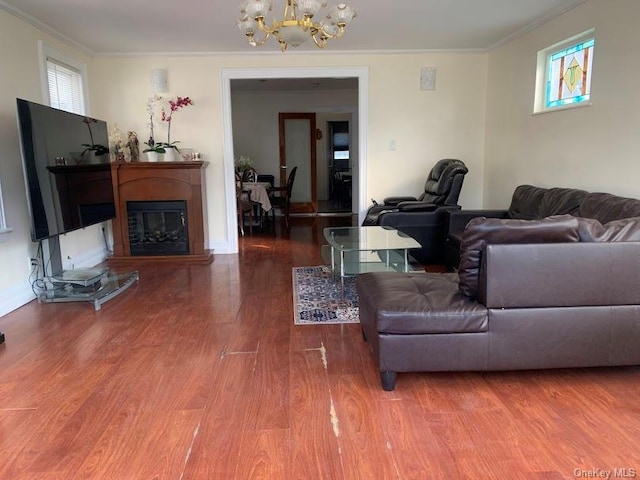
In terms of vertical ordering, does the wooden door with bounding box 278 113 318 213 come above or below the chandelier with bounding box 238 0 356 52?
below

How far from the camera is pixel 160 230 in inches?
209

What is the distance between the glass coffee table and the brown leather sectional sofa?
140 centimetres

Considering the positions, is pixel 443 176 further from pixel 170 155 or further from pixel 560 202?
pixel 170 155

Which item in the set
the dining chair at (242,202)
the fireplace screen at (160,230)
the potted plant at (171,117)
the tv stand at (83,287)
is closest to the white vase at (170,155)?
the potted plant at (171,117)

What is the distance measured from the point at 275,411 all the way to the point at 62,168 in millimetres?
2748

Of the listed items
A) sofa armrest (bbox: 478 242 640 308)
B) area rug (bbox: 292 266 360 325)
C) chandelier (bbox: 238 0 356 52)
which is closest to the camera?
sofa armrest (bbox: 478 242 640 308)

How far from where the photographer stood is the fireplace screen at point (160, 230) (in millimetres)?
5211

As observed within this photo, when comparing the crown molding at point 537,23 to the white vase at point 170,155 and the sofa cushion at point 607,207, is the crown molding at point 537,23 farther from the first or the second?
the white vase at point 170,155

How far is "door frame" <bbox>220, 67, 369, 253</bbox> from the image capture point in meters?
5.41

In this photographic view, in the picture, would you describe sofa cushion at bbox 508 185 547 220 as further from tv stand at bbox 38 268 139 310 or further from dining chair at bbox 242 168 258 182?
dining chair at bbox 242 168 258 182

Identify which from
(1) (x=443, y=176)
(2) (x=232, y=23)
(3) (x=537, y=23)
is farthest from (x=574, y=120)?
(2) (x=232, y=23)

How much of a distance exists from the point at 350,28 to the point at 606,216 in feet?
9.48

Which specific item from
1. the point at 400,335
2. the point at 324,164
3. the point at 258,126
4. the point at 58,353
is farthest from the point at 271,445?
the point at 324,164

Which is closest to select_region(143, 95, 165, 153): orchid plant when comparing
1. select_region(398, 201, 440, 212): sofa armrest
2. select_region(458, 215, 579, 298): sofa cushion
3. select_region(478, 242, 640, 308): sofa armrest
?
select_region(398, 201, 440, 212): sofa armrest
